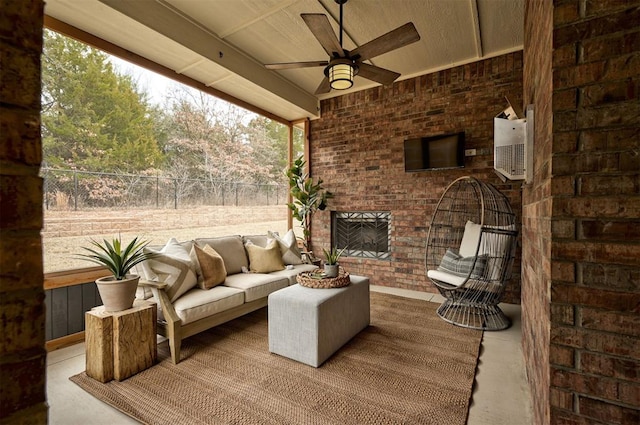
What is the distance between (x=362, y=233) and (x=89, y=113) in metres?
3.79

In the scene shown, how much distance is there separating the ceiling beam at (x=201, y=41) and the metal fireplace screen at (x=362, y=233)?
82.2 inches

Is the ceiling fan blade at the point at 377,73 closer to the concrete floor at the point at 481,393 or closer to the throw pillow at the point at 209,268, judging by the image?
the throw pillow at the point at 209,268

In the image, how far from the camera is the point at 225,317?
2.68 metres

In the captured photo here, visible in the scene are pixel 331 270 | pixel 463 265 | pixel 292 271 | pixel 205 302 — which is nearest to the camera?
pixel 205 302

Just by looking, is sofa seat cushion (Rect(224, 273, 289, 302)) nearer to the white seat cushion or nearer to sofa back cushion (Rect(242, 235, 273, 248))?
sofa back cushion (Rect(242, 235, 273, 248))

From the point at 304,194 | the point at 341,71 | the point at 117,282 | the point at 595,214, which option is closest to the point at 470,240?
the point at 341,71

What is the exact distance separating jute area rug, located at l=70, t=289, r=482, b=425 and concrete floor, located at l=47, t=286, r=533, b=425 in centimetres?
6

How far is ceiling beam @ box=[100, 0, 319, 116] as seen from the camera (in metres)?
2.70

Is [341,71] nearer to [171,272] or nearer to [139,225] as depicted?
[171,272]

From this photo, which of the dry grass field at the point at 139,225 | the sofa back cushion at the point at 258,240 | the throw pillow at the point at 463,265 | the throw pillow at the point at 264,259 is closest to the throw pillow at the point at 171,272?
the dry grass field at the point at 139,225

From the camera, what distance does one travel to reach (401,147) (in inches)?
175

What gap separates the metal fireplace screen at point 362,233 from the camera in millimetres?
4645

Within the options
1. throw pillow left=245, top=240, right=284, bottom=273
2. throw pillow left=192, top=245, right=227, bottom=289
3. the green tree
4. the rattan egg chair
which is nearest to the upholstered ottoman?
throw pillow left=192, top=245, right=227, bottom=289

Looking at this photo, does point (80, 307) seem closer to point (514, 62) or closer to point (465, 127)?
point (465, 127)
